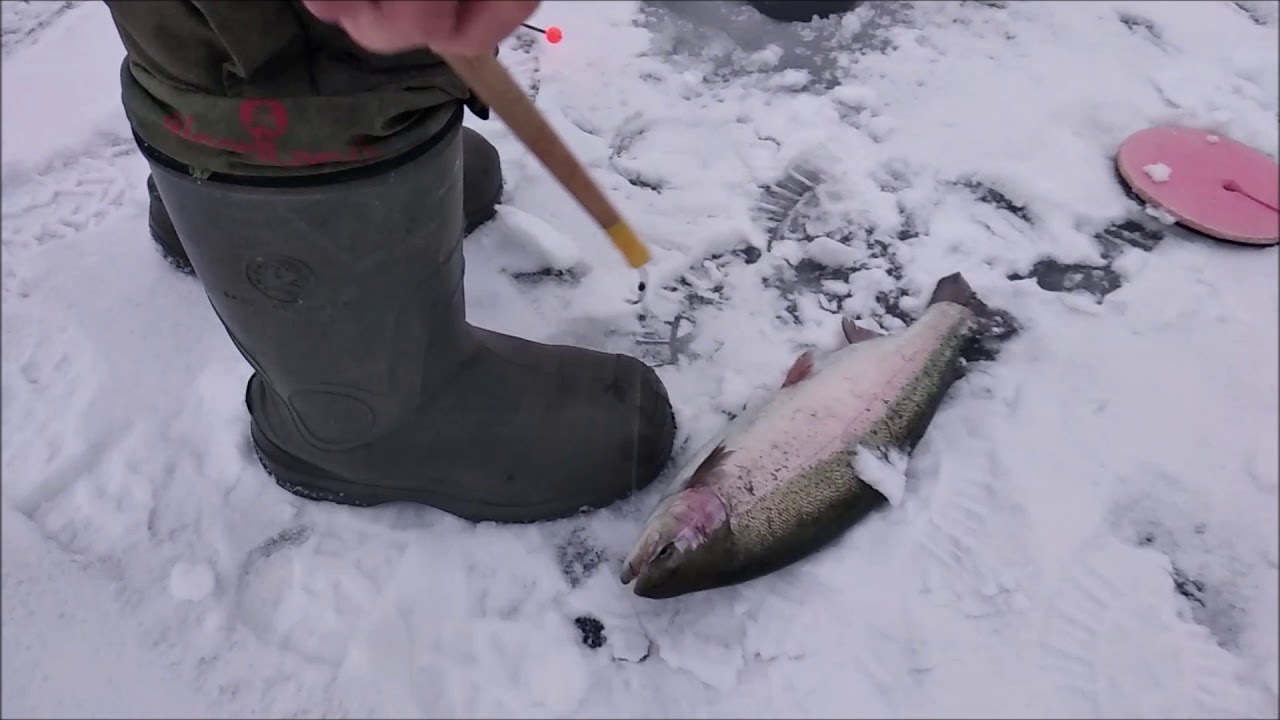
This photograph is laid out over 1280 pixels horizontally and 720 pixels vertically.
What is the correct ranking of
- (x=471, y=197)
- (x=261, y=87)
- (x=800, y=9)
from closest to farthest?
(x=261, y=87) → (x=471, y=197) → (x=800, y=9)

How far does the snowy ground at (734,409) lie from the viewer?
1063 millimetres

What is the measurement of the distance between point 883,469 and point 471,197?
2.55 feet

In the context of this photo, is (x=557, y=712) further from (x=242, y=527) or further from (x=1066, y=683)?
(x=1066, y=683)

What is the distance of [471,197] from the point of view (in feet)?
4.83

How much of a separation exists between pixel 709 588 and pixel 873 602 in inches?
8.2

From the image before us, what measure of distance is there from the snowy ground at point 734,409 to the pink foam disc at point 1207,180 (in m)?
0.04

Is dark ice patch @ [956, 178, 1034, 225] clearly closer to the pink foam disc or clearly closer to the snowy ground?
the snowy ground

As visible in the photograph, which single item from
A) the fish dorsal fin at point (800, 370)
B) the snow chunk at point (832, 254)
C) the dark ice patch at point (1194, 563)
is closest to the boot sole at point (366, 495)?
the fish dorsal fin at point (800, 370)

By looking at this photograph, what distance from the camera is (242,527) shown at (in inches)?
45.3

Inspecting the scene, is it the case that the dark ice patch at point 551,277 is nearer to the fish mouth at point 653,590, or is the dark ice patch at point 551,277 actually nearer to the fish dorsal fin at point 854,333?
the fish dorsal fin at point 854,333

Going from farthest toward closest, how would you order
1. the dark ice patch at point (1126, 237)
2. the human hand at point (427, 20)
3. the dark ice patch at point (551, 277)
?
the dark ice patch at point (1126, 237) → the dark ice patch at point (551, 277) → the human hand at point (427, 20)

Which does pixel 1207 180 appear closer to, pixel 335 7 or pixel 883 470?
pixel 883 470

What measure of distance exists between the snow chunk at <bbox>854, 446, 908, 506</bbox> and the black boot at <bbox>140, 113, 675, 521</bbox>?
0.87 ft

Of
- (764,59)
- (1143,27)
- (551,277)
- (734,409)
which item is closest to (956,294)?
(734,409)
